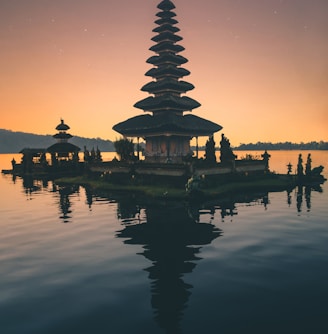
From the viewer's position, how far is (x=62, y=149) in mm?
59188

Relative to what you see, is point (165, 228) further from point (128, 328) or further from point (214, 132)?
point (214, 132)

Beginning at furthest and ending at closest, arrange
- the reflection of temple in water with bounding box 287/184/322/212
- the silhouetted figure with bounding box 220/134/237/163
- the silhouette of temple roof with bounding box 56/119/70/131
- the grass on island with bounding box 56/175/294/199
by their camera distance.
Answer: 1. the silhouette of temple roof with bounding box 56/119/70/131
2. the silhouetted figure with bounding box 220/134/237/163
3. the grass on island with bounding box 56/175/294/199
4. the reflection of temple in water with bounding box 287/184/322/212

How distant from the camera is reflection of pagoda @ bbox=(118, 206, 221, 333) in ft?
30.6

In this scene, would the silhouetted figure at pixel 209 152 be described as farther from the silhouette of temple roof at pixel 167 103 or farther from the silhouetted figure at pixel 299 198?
the silhouetted figure at pixel 299 198

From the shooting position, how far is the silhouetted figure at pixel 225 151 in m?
38.7

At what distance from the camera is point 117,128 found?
49.0 meters

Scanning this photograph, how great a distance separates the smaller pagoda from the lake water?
3612 centimetres

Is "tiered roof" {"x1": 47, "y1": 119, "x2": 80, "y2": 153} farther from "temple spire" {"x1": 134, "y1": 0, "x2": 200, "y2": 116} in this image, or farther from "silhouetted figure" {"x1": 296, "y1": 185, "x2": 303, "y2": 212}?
"silhouetted figure" {"x1": 296, "y1": 185, "x2": 303, "y2": 212}

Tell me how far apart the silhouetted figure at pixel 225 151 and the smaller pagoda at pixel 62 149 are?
2949 centimetres

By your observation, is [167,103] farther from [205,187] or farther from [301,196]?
[301,196]

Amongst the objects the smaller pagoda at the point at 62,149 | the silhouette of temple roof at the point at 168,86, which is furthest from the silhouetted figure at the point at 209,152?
the smaller pagoda at the point at 62,149

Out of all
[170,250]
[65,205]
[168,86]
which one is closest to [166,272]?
[170,250]

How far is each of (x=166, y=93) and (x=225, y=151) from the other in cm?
1525

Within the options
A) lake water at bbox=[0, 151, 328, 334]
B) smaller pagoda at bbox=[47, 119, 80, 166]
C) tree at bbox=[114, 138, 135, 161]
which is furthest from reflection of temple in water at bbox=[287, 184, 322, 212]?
smaller pagoda at bbox=[47, 119, 80, 166]
